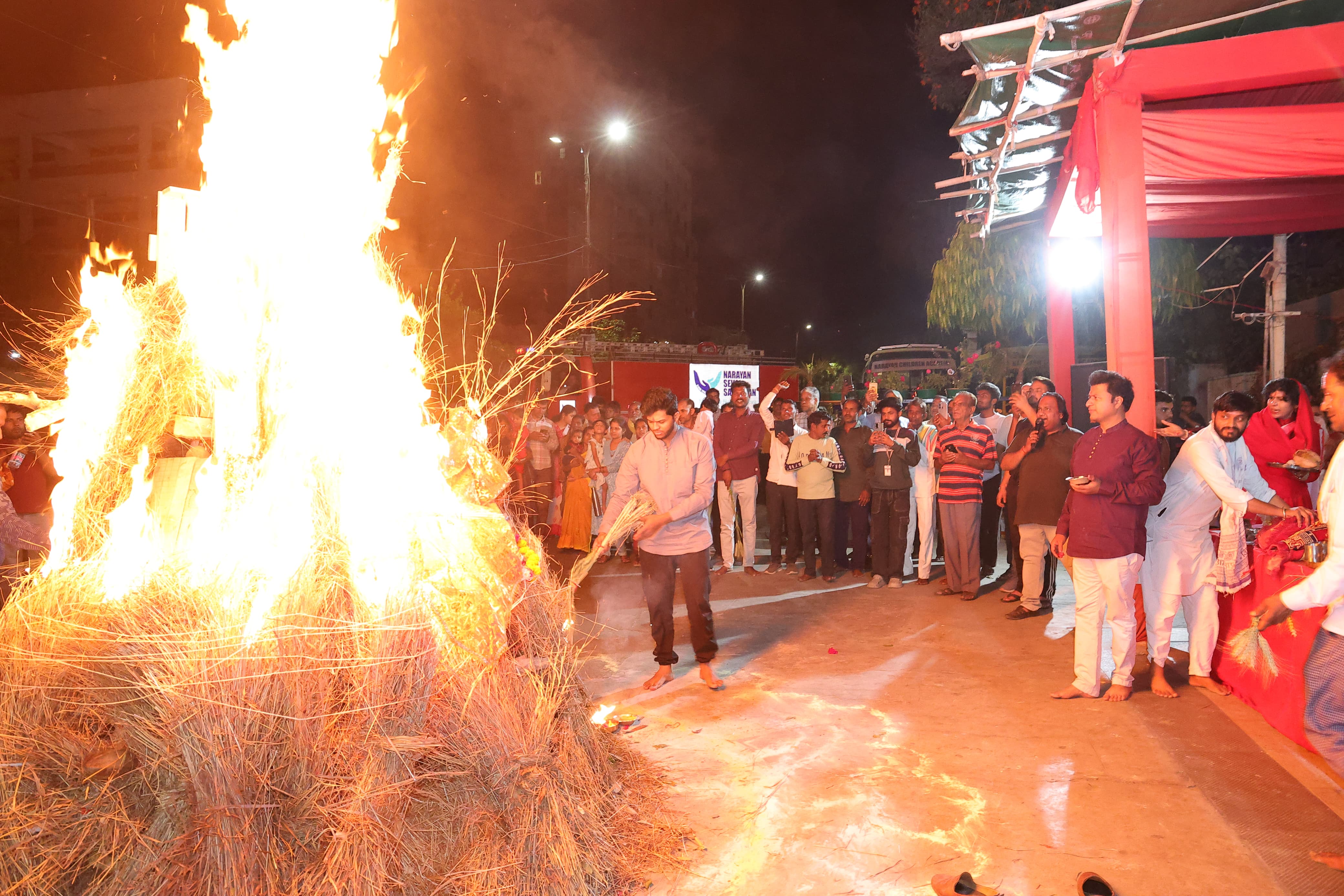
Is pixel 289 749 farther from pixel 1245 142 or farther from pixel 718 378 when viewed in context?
pixel 718 378

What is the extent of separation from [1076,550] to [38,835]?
16.9 feet

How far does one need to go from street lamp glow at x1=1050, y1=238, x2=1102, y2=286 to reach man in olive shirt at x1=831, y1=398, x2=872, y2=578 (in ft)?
10.4

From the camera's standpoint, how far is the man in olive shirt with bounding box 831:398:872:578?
8750mm

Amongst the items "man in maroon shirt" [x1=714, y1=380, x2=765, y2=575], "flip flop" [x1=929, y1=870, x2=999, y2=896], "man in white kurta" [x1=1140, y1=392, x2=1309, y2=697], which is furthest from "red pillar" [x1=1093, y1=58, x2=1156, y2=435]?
"man in maroon shirt" [x1=714, y1=380, x2=765, y2=575]

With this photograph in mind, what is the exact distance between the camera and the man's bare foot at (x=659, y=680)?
17.7 ft

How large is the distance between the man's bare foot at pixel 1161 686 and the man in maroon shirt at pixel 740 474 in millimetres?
4546

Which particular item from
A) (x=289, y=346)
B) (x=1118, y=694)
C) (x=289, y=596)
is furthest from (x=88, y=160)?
(x=1118, y=694)

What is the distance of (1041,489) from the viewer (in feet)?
23.2

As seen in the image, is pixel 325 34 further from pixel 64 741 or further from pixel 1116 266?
pixel 1116 266

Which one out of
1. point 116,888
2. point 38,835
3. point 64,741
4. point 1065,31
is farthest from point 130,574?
point 1065,31

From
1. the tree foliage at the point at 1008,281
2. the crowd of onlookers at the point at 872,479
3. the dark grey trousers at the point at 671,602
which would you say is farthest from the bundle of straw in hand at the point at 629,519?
the tree foliage at the point at 1008,281

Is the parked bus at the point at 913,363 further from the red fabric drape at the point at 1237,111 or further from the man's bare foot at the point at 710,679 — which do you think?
the man's bare foot at the point at 710,679

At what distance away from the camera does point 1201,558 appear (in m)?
5.07

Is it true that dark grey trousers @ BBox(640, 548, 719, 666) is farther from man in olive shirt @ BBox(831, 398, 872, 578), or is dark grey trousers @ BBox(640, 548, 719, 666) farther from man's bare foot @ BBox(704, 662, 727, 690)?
man in olive shirt @ BBox(831, 398, 872, 578)
